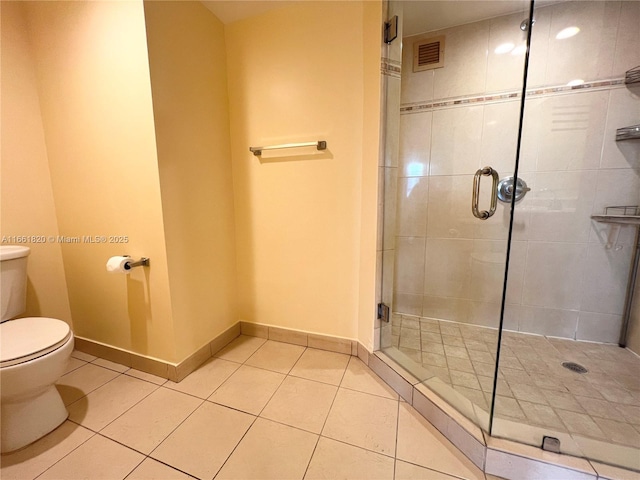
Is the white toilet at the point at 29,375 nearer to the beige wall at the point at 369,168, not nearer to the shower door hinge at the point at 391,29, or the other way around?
the beige wall at the point at 369,168

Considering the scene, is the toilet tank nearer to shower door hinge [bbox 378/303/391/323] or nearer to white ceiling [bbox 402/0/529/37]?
shower door hinge [bbox 378/303/391/323]

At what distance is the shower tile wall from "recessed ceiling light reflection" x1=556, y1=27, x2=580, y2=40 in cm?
2

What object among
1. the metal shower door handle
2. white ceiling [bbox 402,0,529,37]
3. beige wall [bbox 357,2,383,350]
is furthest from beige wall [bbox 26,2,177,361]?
the metal shower door handle

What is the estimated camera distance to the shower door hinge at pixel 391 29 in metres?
1.29

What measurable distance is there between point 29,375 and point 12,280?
597 millimetres

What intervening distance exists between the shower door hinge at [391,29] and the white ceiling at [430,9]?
24 centimetres

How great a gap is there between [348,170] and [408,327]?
1.24m

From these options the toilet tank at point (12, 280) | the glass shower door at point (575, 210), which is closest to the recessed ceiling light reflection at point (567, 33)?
the glass shower door at point (575, 210)

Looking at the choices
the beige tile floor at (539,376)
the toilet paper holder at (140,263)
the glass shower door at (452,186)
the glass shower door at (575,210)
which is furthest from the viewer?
the glass shower door at (452,186)

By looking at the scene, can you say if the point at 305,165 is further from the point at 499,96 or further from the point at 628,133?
the point at 628,133

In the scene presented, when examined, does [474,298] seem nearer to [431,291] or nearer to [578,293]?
[431,291]

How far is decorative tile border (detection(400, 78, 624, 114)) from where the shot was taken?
1526mm

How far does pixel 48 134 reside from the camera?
1.52 metres

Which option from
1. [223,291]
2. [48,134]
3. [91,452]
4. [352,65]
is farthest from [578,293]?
[48,134]
